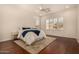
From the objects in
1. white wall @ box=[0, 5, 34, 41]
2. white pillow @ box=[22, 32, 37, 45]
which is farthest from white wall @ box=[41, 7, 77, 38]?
white wall @ box=[0, 5, 34, 41]

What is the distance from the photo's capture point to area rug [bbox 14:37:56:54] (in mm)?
1388

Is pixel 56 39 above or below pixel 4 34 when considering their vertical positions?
below

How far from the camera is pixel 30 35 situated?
1452 mm

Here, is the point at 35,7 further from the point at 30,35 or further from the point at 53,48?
the point at 53,48

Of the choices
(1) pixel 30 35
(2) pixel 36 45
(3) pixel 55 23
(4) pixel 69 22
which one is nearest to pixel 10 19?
(1) pixel 30 35

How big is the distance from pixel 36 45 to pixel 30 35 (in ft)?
0.63

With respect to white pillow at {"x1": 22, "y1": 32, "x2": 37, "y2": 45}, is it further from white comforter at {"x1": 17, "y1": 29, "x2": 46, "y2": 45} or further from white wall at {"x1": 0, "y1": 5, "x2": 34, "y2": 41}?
white wall at {"x1": 0, "y1": 5, "x2": 34, "y2": 41}

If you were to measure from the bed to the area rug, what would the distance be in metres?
0.05

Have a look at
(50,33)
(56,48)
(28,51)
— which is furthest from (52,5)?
(28,51)

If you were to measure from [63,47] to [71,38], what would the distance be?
0.64ft

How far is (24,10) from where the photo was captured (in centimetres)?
143

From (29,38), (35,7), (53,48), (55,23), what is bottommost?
(53,48)

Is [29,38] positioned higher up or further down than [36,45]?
higher up
